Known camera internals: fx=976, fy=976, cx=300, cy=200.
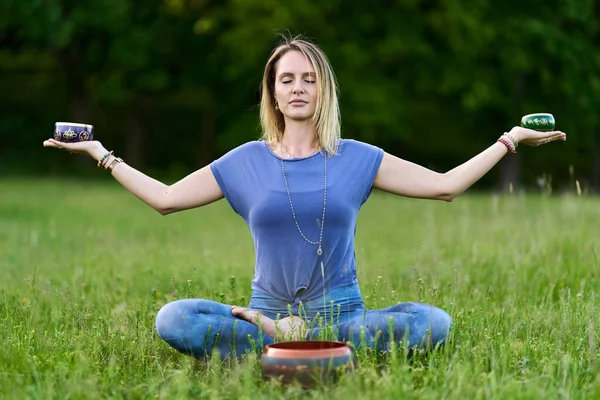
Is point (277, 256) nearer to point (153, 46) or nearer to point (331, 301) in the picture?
point (331, 301)

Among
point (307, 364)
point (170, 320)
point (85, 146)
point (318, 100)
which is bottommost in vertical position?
point (307, 364)

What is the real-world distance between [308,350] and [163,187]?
149cm

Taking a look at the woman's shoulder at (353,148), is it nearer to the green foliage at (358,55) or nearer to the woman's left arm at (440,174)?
the woman's left arm at (440,174)

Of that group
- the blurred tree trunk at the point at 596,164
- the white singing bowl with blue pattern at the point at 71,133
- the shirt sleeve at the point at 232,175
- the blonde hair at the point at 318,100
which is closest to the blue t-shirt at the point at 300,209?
the shirt sleeve at the point at 232,175

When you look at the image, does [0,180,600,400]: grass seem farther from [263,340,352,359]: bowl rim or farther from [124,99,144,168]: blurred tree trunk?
[124,99,144,168]: blurred tree trunk

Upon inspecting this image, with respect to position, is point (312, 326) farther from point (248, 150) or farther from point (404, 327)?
point (248, 150)

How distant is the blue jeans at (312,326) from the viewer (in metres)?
4.69

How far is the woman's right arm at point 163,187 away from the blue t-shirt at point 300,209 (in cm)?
9

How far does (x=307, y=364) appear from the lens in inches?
156

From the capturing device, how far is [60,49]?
1223 inches

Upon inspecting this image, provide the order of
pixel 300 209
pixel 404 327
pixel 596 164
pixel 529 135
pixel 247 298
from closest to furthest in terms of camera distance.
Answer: pixel 404 327 < pixel 300 209 < pixel 529 135 < pixel 247 298 < pixel 596 164

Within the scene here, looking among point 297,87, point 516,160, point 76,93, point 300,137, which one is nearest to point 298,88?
point 297,87

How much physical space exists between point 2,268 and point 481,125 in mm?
23522

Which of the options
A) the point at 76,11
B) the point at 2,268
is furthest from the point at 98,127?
the point at 2,268
